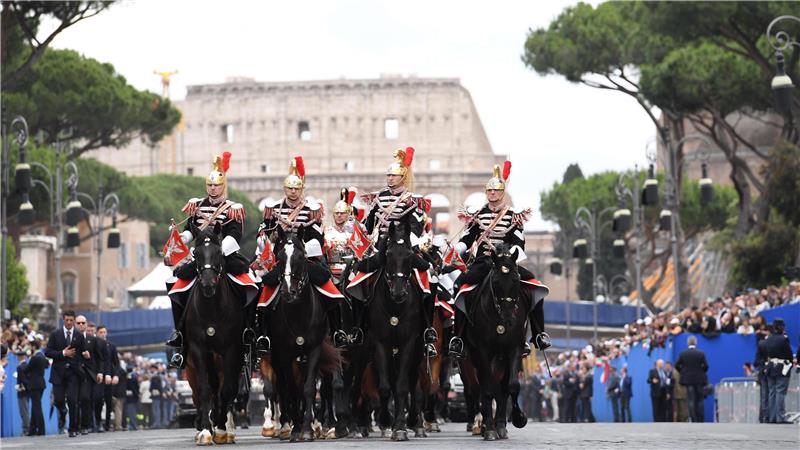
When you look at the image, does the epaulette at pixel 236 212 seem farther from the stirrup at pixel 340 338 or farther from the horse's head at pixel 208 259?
the stirrup at pixel 340 338

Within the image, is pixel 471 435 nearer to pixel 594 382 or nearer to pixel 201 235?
pixel 201 235

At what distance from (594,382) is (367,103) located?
494ft

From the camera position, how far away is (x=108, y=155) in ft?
654

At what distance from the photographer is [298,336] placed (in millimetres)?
21078

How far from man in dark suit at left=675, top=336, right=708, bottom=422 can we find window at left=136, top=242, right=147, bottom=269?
96.7 metres

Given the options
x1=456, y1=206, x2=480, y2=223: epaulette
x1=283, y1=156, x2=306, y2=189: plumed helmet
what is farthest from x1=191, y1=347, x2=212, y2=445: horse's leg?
x1=456, y1=206, x2=480, y2=223: epaulette

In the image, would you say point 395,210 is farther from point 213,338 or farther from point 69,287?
point 69,287

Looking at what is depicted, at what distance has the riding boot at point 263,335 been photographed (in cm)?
2109

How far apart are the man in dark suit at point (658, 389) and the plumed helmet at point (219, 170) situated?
687 inches

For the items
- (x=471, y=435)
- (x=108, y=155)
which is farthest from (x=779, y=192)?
(x=108, y=155)

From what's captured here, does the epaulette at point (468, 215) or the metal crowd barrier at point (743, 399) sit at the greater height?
the epaulette at point (468, 215)

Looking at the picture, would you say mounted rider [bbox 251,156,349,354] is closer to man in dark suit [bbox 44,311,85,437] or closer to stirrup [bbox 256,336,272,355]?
stirrup [bbox 256,336,272,355]

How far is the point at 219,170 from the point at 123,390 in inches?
730

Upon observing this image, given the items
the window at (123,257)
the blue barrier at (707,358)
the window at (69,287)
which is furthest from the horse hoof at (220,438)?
the window at (123,257)
